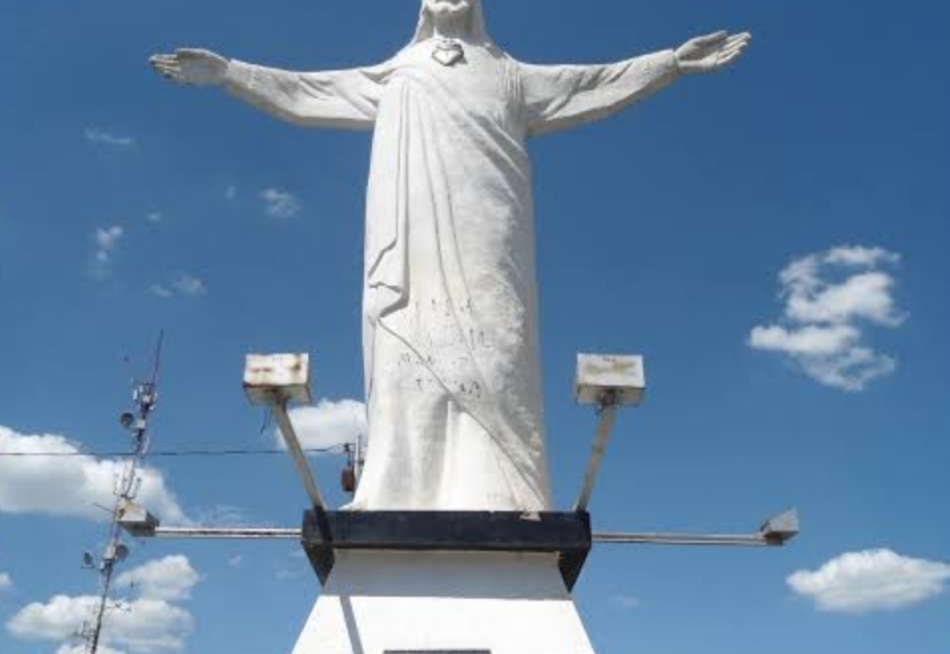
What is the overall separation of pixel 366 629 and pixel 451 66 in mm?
4880

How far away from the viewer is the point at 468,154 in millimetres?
8898

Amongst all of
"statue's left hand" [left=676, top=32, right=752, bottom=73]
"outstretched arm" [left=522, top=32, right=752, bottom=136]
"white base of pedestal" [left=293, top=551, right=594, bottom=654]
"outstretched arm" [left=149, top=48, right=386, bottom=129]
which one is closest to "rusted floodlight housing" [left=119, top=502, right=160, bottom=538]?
"white base of pedestal" [left=293, top=551, right=594, bottom=654]

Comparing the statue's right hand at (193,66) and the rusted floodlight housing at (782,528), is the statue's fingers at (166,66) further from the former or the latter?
the rusted floodlight housing at (782,528)

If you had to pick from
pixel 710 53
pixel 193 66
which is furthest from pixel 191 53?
pixel 710 53

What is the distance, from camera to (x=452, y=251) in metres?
8.46

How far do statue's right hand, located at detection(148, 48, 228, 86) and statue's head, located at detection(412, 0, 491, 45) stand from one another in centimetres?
179

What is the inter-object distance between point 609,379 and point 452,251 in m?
2.21

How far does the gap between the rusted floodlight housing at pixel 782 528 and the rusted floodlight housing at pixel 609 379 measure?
1.72 metres

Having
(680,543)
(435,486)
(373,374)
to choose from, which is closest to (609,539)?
(680,543)

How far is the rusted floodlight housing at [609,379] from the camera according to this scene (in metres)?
6.71

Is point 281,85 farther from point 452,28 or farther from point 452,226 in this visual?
point 452,226

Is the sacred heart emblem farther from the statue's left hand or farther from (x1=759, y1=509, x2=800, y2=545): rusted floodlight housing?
(x1=759, y1=509, x2=800, y2=545): rusted floodlight housing

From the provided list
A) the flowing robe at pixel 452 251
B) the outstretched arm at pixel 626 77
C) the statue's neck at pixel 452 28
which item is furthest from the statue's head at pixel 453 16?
the outstretched arm at pixel 626 77

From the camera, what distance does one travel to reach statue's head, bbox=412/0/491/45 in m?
9.69
